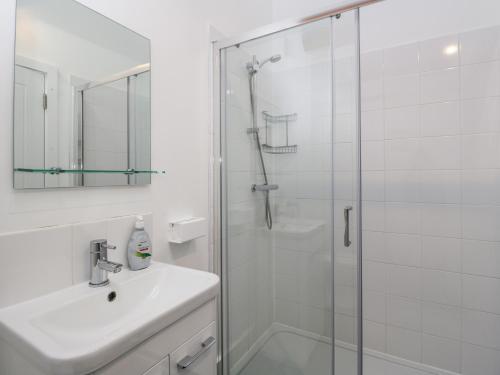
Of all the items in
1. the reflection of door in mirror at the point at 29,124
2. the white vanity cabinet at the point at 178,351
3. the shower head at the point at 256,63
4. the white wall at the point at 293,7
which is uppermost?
the white wall at the point at 293,7

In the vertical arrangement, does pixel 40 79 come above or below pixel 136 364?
above

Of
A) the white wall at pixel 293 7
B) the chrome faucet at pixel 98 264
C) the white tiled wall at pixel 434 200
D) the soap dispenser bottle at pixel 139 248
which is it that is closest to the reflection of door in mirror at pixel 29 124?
the chrome faucet at pixel 98 264

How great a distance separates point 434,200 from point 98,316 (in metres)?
1.86

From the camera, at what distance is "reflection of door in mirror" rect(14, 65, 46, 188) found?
837 mm

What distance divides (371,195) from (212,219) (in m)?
1.09

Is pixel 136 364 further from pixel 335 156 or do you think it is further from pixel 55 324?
pixel 335 156

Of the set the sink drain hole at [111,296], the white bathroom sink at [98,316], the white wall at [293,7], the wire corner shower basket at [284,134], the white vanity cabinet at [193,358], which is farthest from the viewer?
the white wall at [293,7]

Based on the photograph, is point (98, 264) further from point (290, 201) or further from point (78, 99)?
point (290, 201)

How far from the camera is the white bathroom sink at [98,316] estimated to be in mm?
586

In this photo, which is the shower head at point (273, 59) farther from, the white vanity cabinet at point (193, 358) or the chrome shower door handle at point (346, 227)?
the white vanity cabinet at point (193, 358)

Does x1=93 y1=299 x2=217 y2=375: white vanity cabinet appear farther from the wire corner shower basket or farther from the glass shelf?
the wire corner shower basket

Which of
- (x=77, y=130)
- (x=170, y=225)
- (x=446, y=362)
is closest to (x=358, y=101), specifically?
(x=170, y=225)

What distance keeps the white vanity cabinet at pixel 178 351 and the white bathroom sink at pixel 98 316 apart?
3 cm

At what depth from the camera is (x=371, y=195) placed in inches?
76.8
